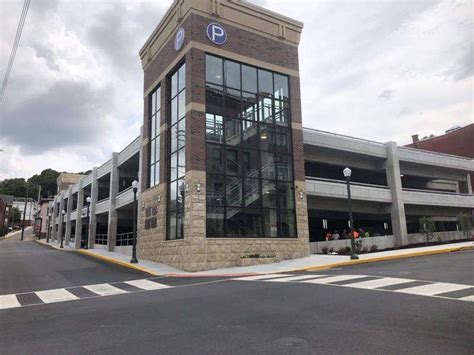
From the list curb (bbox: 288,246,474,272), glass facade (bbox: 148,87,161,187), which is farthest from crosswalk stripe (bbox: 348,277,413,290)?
glass facade (bbox: 148,87,161,187)

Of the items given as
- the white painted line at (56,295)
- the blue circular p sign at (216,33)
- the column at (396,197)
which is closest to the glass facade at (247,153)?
the blue circular p sign at (216,33)

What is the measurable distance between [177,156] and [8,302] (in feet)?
39.6

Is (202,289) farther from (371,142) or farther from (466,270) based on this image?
(371,142)

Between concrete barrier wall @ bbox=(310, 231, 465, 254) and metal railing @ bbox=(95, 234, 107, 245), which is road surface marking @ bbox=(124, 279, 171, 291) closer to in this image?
concrete barrier wall @ bbox=(310, 231, 465, 254)

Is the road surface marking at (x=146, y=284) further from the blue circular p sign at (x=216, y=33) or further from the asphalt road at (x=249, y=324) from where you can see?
the blue circular p sign at (x=216, y=33)

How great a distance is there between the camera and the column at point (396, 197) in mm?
29859

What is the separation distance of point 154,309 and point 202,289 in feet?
10.9

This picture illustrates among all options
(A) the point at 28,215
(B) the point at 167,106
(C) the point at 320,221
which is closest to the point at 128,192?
(B) the point at 167,106

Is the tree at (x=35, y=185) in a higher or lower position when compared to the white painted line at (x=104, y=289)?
higher

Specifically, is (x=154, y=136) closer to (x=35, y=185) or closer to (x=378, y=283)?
(x=378, y=283)

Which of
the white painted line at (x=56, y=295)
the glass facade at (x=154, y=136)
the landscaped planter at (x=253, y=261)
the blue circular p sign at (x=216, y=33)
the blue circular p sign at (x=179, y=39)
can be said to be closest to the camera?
the white painted line at (x=56, y=295)

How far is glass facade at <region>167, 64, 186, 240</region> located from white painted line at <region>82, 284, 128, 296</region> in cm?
648

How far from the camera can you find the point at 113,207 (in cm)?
3353

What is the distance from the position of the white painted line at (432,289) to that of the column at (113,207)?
2642cm
